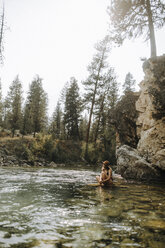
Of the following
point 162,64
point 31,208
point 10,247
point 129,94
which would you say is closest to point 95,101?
point 129,94

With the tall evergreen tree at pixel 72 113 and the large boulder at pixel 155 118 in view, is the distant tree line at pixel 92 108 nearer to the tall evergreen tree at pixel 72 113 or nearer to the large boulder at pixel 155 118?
the tall evergreen tree at pixel 72 113

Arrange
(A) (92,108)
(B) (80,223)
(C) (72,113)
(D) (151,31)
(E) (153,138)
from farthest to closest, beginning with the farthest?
1. (C) (72,113)
2. (A) (92,108)
3. (D) (151,31)
4. (E) (153,138)
5. (B) (80,223)

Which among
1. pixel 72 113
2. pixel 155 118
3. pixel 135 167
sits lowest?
pixel 135 167

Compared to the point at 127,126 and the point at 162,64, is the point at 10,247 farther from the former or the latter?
the point at 127,126

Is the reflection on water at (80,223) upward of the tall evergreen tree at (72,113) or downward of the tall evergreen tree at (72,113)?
downward

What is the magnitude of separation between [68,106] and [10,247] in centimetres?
3446

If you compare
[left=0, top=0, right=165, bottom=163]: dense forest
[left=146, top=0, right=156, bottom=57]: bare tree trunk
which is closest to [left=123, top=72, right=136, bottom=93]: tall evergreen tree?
[left=0, top=0, right=165, bottom=163]: dense forest

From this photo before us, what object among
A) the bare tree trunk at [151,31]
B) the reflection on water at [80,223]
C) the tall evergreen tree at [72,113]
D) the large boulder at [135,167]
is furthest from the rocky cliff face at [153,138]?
the tall evergreen tree at [72,113]

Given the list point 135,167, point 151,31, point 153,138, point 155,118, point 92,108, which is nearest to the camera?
point 135,167

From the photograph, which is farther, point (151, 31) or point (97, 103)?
point (97, 103)

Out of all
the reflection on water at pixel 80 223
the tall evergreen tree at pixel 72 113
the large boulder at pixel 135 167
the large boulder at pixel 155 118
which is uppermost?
the tall evergreen tree at pixel 72 113

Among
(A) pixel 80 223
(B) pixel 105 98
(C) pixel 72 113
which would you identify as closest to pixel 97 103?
(B) pixel 105 98

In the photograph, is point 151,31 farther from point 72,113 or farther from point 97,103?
point 72,113

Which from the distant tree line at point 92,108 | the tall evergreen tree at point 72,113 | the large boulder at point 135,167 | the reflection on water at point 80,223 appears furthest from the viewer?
the tall evergreen tree at point 72,113
